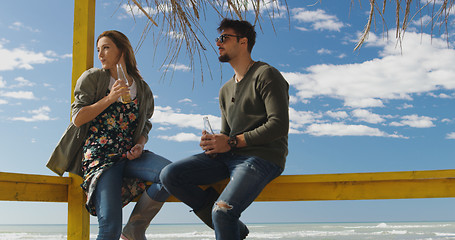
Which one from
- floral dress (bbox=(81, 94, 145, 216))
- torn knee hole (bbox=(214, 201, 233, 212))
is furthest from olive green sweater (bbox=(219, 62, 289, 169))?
floral dress (bbox=(81, 94, 145, 216))

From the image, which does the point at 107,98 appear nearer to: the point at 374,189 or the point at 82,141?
the point at 82,141

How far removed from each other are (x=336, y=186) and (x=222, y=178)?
0.60 metres

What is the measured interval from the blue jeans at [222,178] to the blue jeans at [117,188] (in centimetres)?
14

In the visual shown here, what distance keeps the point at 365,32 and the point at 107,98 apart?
1742 mm

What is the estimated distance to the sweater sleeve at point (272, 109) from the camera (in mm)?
1953

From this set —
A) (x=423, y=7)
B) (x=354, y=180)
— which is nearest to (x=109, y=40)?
(x=354, y=180)

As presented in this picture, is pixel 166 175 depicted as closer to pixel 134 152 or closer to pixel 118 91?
pixel 134 152

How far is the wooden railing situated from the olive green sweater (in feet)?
0.81

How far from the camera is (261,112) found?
209 cm

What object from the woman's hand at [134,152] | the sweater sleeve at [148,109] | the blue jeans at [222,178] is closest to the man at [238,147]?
the blue jeans at [222,178]

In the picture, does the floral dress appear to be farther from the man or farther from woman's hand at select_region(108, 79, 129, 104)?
the man

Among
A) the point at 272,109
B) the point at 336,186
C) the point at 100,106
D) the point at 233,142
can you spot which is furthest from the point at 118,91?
the point at 336,186

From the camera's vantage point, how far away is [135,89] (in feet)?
8.00

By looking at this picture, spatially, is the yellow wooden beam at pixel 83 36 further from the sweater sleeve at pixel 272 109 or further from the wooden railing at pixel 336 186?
the sweater sleeve at pixel 272 109
